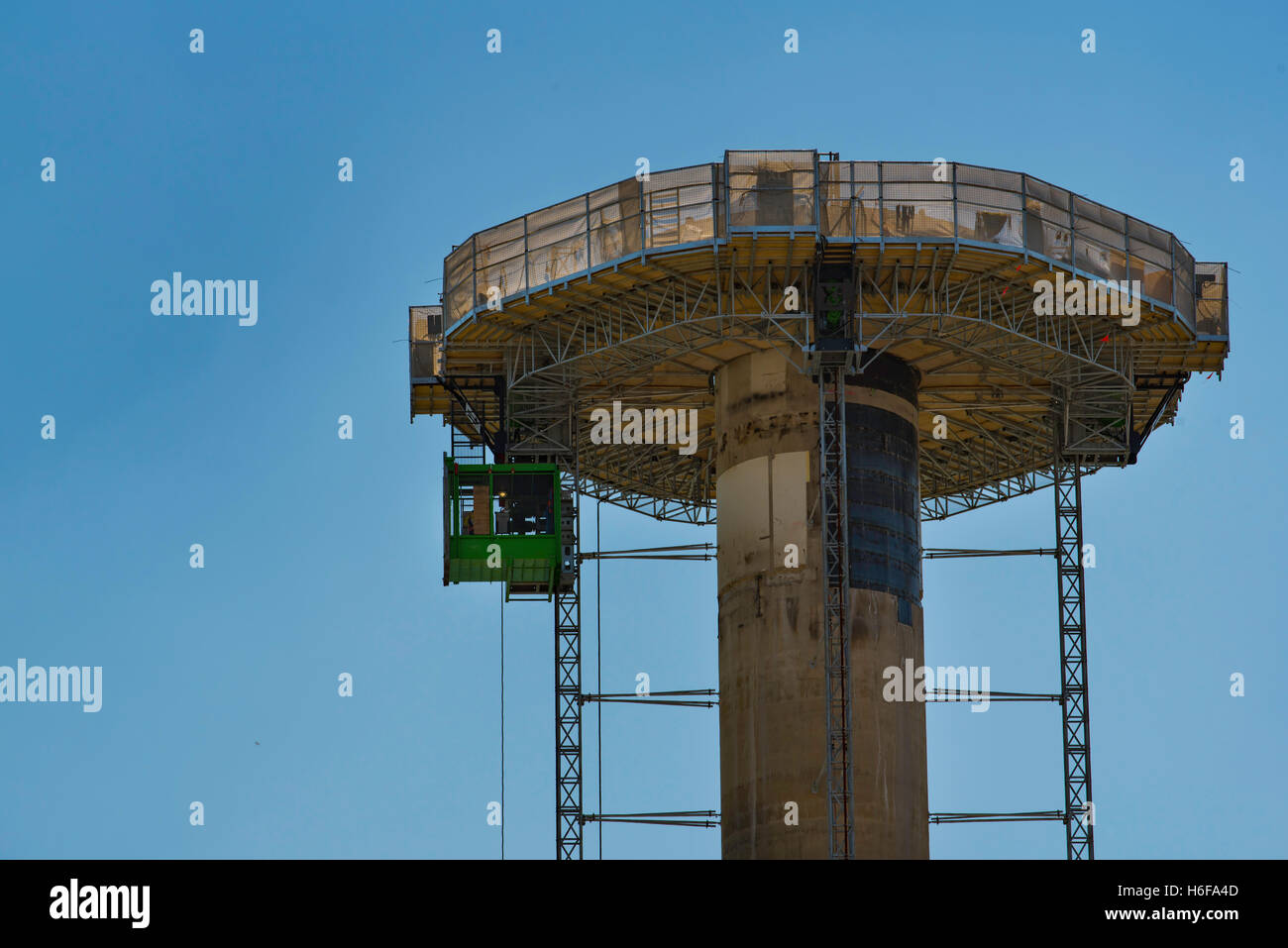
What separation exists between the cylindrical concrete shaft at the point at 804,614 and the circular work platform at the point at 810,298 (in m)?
2.01

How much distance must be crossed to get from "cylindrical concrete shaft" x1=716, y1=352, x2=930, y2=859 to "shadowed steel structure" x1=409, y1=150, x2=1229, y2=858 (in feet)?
0.50

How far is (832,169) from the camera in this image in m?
80.1

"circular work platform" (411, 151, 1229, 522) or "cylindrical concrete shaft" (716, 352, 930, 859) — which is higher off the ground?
"circular work platform" (411, 151, 1229, 522)

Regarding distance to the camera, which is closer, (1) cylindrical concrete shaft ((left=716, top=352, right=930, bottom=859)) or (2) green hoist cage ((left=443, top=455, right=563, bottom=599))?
(1) cylindrical concrete shaft ((left=716, top=352, right=930, bottom=859))

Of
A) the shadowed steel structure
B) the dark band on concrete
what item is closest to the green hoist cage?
the shadowed steel structure

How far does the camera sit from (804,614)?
82250mm

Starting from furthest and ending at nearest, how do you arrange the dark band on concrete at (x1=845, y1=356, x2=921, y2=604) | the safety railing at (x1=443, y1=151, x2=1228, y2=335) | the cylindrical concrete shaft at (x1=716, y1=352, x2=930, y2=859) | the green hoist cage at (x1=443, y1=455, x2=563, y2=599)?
1. the green hoist cage at (x1=443, y1=455, x2=563, y2=599)
2. the dark band on concrete at (x1=845, y1=356, x2=921, y2=604)
3. the cylindrical concrete shaft at (x1=716, y1=352, x2=930, y2=859)
4. the safety railing at (x1=443, y1=151, x2=1228, y2=335)

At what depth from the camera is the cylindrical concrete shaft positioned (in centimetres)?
8094

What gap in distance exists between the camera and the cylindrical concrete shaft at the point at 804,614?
80938 mm

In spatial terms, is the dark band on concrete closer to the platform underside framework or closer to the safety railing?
the platform underside framework
